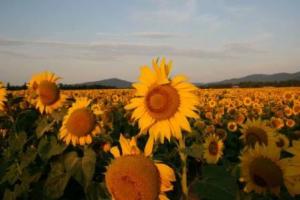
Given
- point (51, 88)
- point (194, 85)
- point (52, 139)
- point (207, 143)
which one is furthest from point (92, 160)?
point (207, 143)

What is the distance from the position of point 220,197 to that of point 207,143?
4.12 metres

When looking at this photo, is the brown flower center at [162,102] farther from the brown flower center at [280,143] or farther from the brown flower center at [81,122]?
the brown flower center at [280,143]

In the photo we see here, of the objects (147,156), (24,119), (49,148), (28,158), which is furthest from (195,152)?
(24,119)

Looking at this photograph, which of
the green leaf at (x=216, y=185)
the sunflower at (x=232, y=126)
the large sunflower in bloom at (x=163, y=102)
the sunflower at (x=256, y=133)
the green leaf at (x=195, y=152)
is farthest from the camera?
the sunflower at (x=232, y=126)

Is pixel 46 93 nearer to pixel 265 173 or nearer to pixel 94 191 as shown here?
pixel 94 191

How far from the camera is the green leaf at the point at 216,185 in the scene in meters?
1.98

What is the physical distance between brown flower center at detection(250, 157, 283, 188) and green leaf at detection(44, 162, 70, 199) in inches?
67.2

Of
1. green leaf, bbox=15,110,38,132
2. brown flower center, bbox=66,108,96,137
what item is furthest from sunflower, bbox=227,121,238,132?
brown flower center, bbox=66,108,96,137

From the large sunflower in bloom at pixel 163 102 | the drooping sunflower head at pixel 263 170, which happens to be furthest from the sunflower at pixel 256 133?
the large sunflower in bloom at pixel 163 102

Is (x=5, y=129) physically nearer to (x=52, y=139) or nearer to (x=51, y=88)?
(x=51, y=88)

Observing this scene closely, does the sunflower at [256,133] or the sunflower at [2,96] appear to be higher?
the sunflower at [2,96]

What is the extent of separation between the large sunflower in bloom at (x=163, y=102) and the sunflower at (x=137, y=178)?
1.81ft

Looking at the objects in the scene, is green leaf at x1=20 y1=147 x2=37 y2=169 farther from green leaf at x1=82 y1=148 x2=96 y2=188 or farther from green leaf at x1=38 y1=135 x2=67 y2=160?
green leaf at x1=82 y1=148 x2=96 y2=188

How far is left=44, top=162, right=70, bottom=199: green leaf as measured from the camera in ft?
12.0
